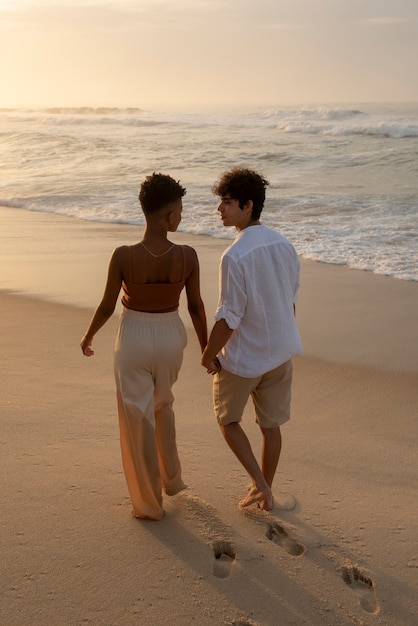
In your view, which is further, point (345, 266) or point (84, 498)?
point (345, 266)

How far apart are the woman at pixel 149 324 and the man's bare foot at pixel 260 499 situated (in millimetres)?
431

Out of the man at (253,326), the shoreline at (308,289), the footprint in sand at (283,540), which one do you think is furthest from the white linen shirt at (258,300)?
the shoreline at (308,289)

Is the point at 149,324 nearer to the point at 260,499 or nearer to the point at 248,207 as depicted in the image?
the point at 248,207

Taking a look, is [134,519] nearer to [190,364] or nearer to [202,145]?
[190,364]

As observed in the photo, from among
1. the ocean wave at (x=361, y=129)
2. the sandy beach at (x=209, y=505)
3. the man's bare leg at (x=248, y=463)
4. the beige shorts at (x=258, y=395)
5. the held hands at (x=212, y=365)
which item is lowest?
the ocean wave at (x=361, y=129)

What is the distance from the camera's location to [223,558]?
3541 millimetres

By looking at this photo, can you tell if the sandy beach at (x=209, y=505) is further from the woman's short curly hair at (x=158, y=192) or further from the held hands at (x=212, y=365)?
the woman's short curly hair at (x=158, y=192)

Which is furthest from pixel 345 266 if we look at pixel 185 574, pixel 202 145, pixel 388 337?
pixel 202 145

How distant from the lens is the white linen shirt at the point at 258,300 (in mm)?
3537

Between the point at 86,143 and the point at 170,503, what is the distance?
2633 centimetres

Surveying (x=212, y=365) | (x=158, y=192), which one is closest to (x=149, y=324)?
(x=212, y=365)

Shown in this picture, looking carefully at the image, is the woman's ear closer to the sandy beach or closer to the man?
the man

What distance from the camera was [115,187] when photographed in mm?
18156

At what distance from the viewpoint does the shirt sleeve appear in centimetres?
352
